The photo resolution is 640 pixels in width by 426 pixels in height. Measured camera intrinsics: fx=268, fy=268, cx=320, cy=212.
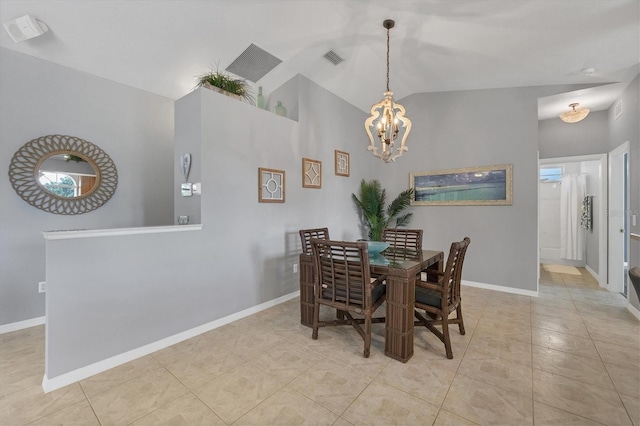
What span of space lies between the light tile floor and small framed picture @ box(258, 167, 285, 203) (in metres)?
1.49

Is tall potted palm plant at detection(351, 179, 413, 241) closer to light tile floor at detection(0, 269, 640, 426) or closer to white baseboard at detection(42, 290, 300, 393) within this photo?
light tile floor at detection(0, 269, 640, 426)

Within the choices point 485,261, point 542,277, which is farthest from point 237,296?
point 542,277

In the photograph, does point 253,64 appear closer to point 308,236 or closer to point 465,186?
point 308,236

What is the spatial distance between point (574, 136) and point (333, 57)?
13.2 ft

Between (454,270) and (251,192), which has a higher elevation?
(251,192)

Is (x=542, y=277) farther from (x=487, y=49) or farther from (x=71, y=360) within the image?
(x=71, y=360)

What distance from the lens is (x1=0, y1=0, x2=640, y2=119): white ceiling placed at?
7.94ft

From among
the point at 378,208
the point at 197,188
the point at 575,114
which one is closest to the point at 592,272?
the point at 575,114

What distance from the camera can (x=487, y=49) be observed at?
307cm

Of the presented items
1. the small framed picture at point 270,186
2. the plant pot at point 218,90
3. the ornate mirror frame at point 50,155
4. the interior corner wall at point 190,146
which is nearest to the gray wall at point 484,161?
the small framed picture at point 270,186

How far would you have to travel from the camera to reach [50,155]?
283 centimetres

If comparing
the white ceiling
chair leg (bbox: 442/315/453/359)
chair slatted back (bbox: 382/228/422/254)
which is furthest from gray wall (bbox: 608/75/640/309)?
chair leg (bbox: 442/315/453/359)

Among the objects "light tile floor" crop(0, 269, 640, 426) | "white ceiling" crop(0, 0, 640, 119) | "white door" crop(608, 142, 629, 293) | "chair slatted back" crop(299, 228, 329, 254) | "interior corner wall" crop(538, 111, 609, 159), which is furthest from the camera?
"interior corner wall" crop(538, 111, 609, 159)

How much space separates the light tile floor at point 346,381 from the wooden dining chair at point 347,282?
0.34 m
